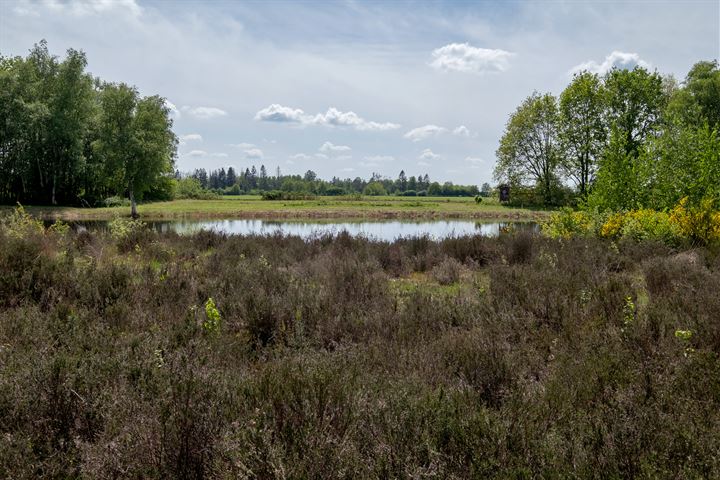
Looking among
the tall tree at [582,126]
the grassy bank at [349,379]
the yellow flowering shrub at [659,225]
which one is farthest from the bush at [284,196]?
the grassy bank at [349,379]

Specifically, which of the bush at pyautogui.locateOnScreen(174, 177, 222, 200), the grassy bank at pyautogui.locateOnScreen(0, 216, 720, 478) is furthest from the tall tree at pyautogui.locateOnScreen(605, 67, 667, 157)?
the bush at pyautogui.locateOnScreen(174, 177, 222, 200)

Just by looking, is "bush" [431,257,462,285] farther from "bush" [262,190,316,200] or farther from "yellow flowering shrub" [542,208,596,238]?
"bush" [262,190,316,200]

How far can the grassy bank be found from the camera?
245 cm

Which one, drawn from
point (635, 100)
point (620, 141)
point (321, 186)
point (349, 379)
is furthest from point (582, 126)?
point (321, 186)

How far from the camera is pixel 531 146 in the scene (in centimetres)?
5712

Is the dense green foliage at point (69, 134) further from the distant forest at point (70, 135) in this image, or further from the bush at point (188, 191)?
the bush at point (188, 191)

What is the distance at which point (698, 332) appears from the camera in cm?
451

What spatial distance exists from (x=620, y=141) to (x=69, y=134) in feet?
141

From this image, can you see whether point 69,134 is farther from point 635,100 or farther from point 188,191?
point 635,100

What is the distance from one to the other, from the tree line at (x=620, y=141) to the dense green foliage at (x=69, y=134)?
3265 centimetres

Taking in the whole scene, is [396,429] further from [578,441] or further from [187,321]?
[187,321]

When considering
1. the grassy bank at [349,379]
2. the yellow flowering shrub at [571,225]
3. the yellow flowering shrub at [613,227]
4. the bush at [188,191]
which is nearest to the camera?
the grassy bank at [349,379]

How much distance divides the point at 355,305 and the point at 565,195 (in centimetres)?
5606

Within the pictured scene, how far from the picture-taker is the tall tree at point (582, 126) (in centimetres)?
4884
